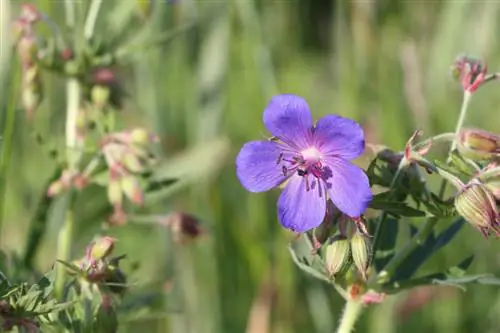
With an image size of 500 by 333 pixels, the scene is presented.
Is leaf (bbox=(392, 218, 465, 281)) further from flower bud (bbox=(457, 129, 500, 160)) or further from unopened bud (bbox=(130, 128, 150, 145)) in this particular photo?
unopened bud (bbox=(130, 128, 150, 145))

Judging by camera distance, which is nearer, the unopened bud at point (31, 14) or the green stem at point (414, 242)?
the green stem at point (414, 242)

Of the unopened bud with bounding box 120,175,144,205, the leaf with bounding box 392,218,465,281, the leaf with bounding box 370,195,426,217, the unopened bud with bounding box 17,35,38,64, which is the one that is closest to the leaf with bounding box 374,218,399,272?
the leaf with bounding box 392,218,465,281

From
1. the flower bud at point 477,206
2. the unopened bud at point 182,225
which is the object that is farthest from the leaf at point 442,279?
the unopened bud at point 182,225

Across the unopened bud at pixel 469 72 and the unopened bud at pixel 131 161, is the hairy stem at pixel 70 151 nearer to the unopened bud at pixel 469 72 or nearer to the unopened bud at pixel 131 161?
the unopened bud at pixel 131 161

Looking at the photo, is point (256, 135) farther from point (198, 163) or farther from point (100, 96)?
point (100, 96)

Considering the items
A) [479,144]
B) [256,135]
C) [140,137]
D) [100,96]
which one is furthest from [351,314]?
[256,135]
